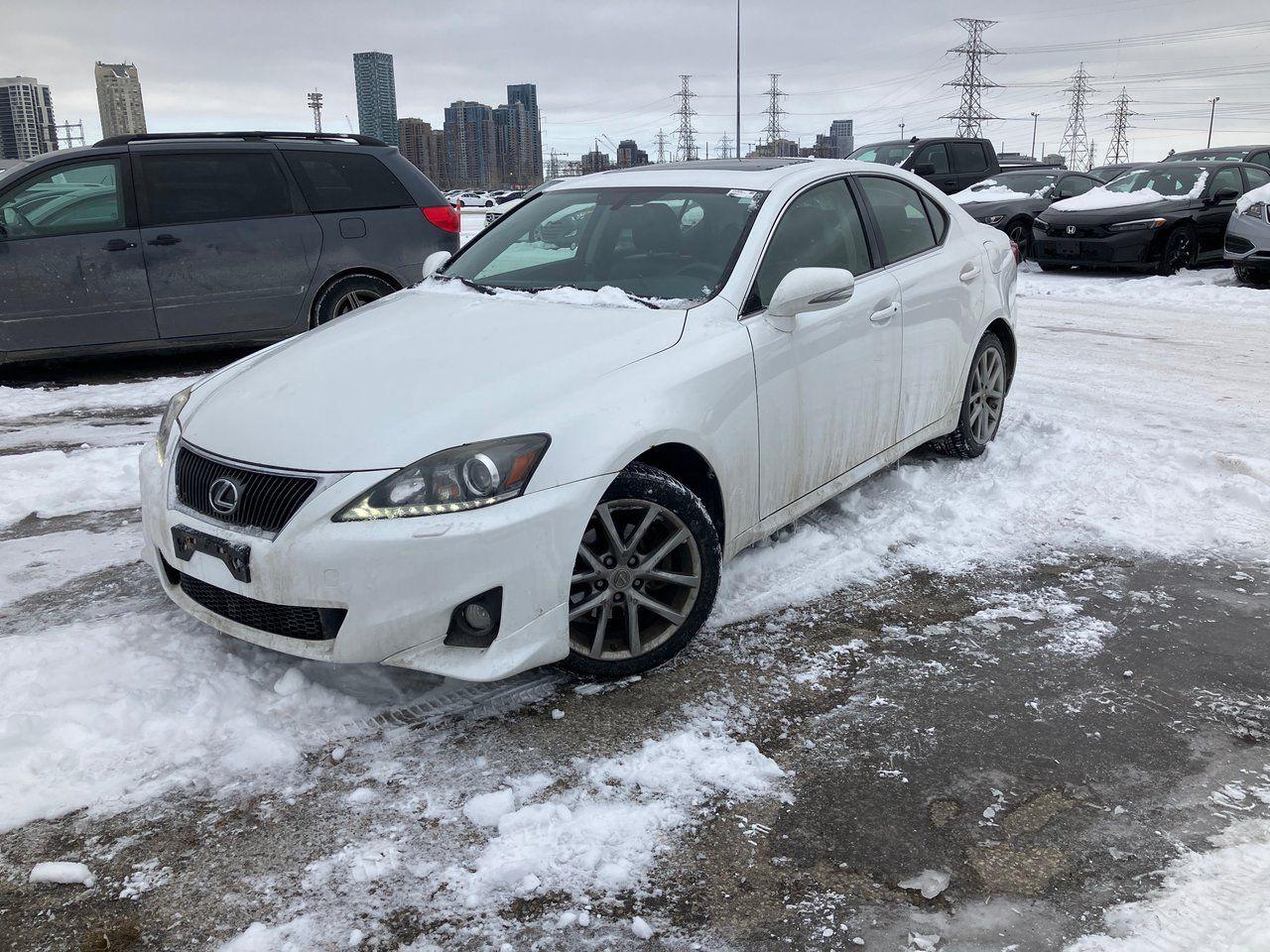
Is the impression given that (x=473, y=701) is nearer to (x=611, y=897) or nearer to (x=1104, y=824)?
(x=611, y=897)

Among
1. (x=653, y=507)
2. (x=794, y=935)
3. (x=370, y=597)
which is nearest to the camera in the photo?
(x=794, y=935)

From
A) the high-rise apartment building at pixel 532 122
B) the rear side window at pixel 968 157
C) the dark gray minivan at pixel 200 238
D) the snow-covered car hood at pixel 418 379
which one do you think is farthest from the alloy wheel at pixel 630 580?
the high-rise apartment building at pixel 532 122

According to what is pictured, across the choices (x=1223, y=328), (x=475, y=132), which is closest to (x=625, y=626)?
(x=1223, y=328)

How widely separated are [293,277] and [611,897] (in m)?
6.79

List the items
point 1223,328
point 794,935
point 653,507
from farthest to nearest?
point 1223,328
point 653,507
point 794,935

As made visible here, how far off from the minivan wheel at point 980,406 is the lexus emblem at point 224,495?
12.0 ft

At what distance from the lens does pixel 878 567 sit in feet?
13.5

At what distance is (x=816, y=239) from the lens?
405cm

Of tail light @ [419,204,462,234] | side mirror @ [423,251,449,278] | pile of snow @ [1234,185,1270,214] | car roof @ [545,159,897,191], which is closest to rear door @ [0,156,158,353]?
tail light @ [419,204,462,234]

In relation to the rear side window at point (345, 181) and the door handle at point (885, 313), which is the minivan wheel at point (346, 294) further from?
the door handle at point (885, 313)

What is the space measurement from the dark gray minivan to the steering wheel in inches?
201

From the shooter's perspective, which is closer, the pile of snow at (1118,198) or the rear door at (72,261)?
the rear door at (72,261)

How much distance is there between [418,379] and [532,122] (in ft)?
424

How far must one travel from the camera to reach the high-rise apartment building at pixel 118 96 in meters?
98.8
